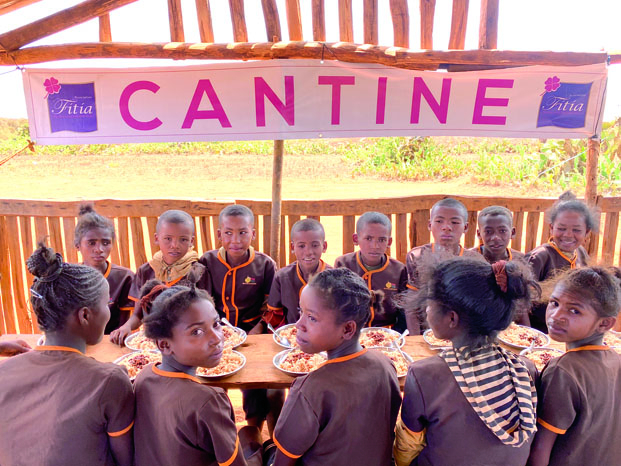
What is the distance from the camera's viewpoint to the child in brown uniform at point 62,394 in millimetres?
1699

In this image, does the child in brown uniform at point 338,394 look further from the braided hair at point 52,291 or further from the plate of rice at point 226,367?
the braided hair at point 52,291

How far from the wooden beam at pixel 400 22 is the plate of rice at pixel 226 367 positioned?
2650 millimetres

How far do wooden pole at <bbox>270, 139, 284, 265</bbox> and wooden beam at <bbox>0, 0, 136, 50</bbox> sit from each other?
161 centimetres

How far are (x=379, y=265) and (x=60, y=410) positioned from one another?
238 centimetres

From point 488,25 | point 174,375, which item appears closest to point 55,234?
point 174,375

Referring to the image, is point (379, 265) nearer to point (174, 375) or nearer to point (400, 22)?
point (400, 22)

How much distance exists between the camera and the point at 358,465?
1.78m

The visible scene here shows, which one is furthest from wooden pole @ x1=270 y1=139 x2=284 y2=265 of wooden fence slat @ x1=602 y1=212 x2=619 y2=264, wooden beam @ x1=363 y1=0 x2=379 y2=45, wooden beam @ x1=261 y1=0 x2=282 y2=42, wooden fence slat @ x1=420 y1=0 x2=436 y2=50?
wooden fence slat @ x1=602 y1=212 x2=619 y2=264

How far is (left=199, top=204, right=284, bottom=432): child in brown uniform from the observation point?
3557mm

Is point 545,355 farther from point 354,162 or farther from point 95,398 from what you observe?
point 354,162

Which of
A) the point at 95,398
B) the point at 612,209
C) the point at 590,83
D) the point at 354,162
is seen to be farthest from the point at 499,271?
the point at 354,162

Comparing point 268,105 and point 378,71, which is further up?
point 378,71

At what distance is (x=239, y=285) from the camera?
A: 12.1 feet

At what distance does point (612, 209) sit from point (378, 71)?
2.61 metres
